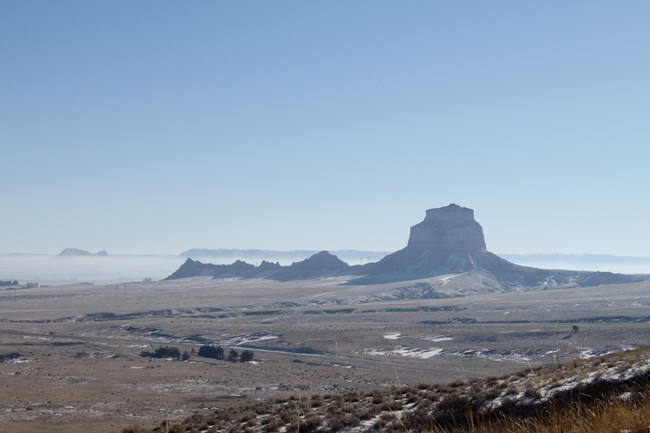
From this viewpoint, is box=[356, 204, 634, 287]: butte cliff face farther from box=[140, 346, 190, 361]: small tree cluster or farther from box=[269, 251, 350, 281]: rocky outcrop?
box=[140, 346, 190, 361]: small tree cluster

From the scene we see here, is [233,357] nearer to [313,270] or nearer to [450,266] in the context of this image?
[450,266]

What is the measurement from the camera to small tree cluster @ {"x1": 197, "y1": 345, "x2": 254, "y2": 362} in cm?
5684

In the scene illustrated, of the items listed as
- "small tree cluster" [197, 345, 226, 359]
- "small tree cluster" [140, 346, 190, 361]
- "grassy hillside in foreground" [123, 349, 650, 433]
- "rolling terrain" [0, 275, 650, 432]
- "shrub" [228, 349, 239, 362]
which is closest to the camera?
Answer: "grassy hillside in foreground" [123, 349, 650, 433]

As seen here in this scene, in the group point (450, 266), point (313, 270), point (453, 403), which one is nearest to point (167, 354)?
point (453, 403)

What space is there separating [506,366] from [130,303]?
3430 inches

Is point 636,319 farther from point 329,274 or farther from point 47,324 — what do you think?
point 329,274

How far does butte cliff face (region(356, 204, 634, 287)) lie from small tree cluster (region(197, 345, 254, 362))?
10165 cm

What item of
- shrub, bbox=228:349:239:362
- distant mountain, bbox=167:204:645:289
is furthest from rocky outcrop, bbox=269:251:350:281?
shrub, bbox=228:349:239:362

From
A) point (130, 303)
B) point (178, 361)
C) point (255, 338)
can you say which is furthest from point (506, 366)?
point (130, 303)

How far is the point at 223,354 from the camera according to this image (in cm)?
5962

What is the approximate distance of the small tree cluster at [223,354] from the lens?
186 feet

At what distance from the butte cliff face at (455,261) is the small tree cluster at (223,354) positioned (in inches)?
4002

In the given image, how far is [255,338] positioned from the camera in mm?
73875

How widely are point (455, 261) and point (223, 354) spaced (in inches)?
4735
